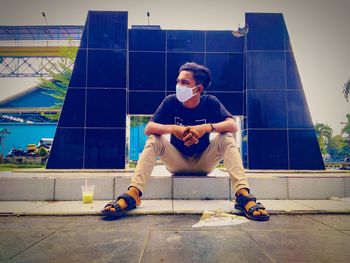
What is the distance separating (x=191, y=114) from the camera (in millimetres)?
3406

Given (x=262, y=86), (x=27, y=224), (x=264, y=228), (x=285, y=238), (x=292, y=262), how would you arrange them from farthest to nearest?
(x=262, y=86)
(x=27, y=224)
(x=264, y=228)
(x=285, y=238)
(x=292, y=262)

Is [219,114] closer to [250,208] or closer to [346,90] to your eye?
[250,208]

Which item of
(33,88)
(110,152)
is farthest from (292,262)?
(33,88)

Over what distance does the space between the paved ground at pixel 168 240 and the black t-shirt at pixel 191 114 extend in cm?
110

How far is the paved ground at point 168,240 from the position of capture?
58.7 inches

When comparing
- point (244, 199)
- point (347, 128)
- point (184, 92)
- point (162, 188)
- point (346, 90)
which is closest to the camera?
point (244, 199)

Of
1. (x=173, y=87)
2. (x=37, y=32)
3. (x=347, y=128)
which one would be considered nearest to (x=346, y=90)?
(x=173, y=87)

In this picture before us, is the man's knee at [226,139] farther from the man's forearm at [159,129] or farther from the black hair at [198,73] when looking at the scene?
the black hair at [198,73]


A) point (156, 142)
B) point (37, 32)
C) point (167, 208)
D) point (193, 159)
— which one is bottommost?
point (167, 208)

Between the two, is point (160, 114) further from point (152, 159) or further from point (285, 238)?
point (285, 238)

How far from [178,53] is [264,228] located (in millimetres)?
6493

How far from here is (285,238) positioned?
183 centimetres

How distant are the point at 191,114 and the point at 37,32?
23.0 meters

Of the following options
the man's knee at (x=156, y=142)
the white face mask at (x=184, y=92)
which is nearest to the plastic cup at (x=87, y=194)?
the man's knee at (x=156, y=142)
